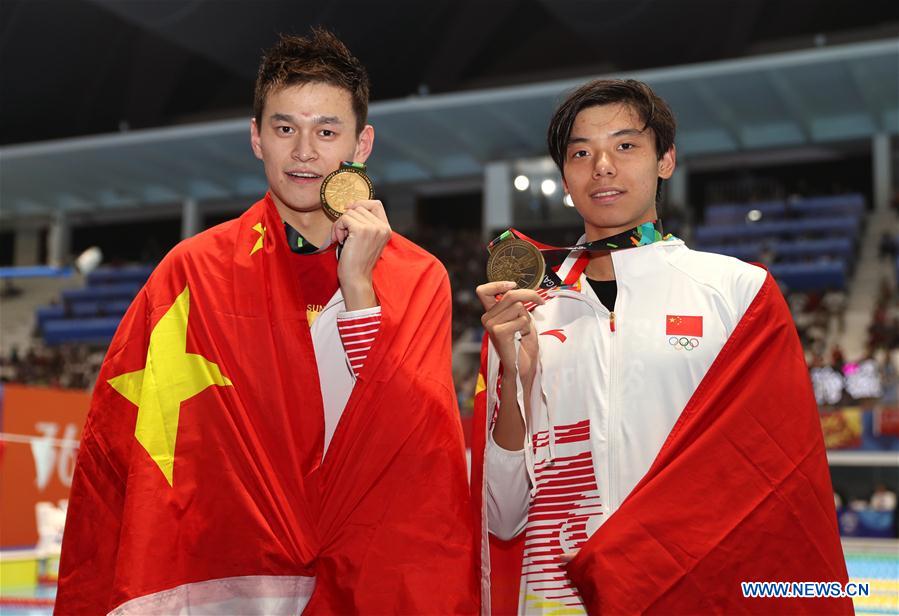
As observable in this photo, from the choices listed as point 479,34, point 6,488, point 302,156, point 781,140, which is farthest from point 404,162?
point 302,156

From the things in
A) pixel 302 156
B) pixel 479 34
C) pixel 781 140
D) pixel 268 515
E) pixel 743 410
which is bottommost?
pixel 268 515

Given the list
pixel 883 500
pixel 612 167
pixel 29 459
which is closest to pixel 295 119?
pixel 612 167

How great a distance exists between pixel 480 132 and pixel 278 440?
870 inches

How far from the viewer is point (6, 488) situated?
428 inches

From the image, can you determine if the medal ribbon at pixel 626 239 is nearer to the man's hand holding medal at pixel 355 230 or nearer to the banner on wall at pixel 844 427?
the man's hand holding medal at pixel 355 230

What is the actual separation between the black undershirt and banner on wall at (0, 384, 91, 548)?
385 inches

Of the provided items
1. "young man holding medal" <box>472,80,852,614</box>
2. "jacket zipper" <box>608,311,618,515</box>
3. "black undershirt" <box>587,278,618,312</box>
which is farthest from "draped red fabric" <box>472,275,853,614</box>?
"black undershirt" <box>587,278,618,312</box>

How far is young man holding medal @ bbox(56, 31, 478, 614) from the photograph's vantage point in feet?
6.63

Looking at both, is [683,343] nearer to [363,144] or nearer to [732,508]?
[732,508]

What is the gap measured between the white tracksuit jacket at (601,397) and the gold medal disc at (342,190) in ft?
1.73

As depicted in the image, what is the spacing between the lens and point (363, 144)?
251 cm

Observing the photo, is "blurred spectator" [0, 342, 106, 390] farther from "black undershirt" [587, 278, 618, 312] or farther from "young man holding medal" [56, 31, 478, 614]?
"black undershirt" [587, 278, 618, 312]

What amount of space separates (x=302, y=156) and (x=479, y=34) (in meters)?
22.9

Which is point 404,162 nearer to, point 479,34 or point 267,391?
point 479,34
